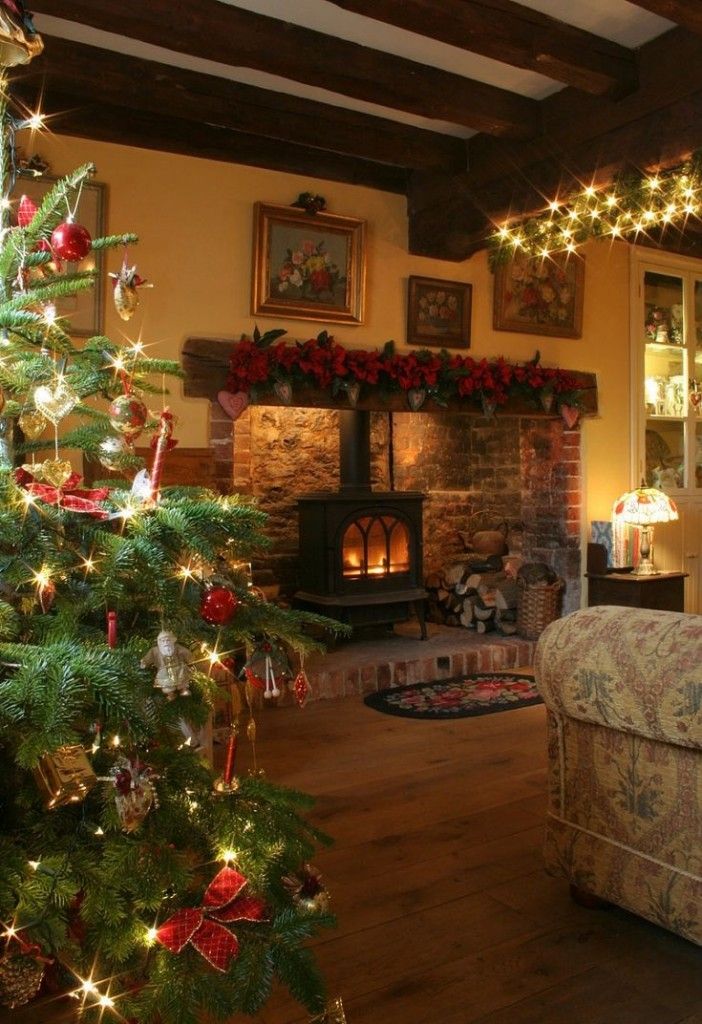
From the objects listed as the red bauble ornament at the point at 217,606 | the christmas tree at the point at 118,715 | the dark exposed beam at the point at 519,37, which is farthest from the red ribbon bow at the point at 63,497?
the dark exposed beam at the point at 519,37

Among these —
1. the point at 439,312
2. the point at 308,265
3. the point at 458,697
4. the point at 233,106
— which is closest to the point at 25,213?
the point at 233,106

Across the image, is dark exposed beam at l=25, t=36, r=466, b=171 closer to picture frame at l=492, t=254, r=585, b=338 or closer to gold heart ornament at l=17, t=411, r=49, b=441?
picture frame at l=492, t=254, r=585, b=338

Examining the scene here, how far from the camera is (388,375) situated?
14.4 ft

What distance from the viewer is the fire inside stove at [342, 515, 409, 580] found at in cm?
448

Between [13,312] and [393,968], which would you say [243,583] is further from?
[393,968]

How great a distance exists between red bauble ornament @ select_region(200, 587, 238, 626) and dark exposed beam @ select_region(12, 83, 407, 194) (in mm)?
2998

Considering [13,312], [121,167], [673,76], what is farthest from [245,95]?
[13,312]

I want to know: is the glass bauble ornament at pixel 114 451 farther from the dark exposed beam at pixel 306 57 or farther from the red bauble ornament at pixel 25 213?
the dark exposed beam at pixel 306 57

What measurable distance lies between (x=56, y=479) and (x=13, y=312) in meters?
0.27

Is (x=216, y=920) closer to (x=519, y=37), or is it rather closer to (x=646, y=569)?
(x=519, y=37)

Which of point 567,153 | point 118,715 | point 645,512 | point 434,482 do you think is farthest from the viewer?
point 434,482

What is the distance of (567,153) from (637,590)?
220cm

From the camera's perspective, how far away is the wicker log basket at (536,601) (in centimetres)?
490

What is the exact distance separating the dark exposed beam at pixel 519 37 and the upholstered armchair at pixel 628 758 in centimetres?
200
